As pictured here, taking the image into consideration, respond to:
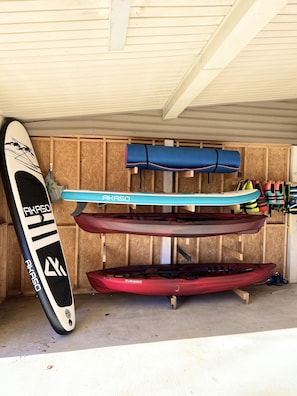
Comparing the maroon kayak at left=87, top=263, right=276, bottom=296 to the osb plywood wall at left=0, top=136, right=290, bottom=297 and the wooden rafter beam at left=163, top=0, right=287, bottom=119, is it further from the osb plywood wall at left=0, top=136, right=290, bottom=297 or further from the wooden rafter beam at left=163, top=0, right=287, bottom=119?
the wooden rafter beam at left=163, top=0, right=287, bottom=119

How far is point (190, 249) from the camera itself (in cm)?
423

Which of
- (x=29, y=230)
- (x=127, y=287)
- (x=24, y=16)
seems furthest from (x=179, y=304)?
(x=24, y=16)

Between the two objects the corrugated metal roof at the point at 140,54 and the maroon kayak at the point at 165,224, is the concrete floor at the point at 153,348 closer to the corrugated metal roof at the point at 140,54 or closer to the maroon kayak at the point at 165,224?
the maroon kayak at the point at 165,224

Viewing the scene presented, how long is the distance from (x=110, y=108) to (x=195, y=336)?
2966 mm

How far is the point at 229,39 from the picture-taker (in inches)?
78.6

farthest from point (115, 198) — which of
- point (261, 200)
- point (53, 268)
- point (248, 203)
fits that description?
point (261, 200)

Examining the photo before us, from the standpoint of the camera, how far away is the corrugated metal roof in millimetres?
1686

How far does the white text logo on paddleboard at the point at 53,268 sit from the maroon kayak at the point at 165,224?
0.56 meters

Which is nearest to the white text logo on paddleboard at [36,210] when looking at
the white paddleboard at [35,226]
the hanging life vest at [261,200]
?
the white paddleboard at [35,226]

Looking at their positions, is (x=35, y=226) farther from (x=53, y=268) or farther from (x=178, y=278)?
(x=178, y=278)

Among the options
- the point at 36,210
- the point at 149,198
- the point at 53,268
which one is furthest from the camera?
the point at 149,198

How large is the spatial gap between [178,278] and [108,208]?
140cm

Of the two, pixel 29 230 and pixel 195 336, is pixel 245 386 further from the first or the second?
pixel 29 230

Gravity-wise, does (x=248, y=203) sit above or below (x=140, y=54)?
below
